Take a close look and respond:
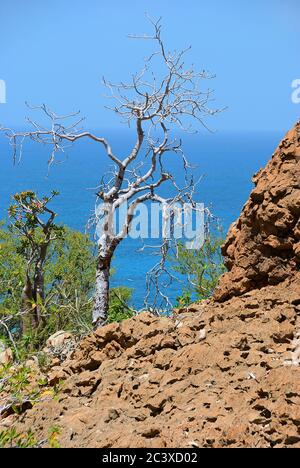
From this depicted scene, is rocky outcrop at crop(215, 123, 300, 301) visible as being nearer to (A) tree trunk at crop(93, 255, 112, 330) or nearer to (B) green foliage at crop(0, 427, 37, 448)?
(B) green foliage at crop(0, 427, 37, 448)

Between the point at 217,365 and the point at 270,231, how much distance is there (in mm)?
1599

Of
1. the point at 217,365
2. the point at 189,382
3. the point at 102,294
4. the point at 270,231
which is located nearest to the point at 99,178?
the point at 102,294

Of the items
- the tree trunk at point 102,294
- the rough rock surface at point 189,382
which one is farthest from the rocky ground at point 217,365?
the tree trunk at point 102,294

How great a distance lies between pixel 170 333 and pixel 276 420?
6.95ft

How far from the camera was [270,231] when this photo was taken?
8125 mm

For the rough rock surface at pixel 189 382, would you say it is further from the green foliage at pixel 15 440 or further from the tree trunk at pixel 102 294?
the tree trunk at pixel 102 294

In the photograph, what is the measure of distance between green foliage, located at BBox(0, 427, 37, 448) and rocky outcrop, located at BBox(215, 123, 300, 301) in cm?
259

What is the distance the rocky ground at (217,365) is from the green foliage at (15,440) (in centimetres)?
21

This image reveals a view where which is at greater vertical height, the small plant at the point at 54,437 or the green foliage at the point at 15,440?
the small plant at the point at 54,437

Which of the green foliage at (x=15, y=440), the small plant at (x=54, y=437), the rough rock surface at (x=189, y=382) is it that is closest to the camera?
the rough rock surface at (x=189, y=382)

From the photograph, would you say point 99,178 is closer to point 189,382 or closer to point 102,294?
point 102,294

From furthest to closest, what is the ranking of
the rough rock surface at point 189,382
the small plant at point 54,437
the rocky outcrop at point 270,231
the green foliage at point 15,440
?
the rocky outcrop at point 270,231, the green foliage at point 15,440, the small plant at point 54,437, the rough rock surface at point 189,382

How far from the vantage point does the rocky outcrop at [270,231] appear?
797cm
